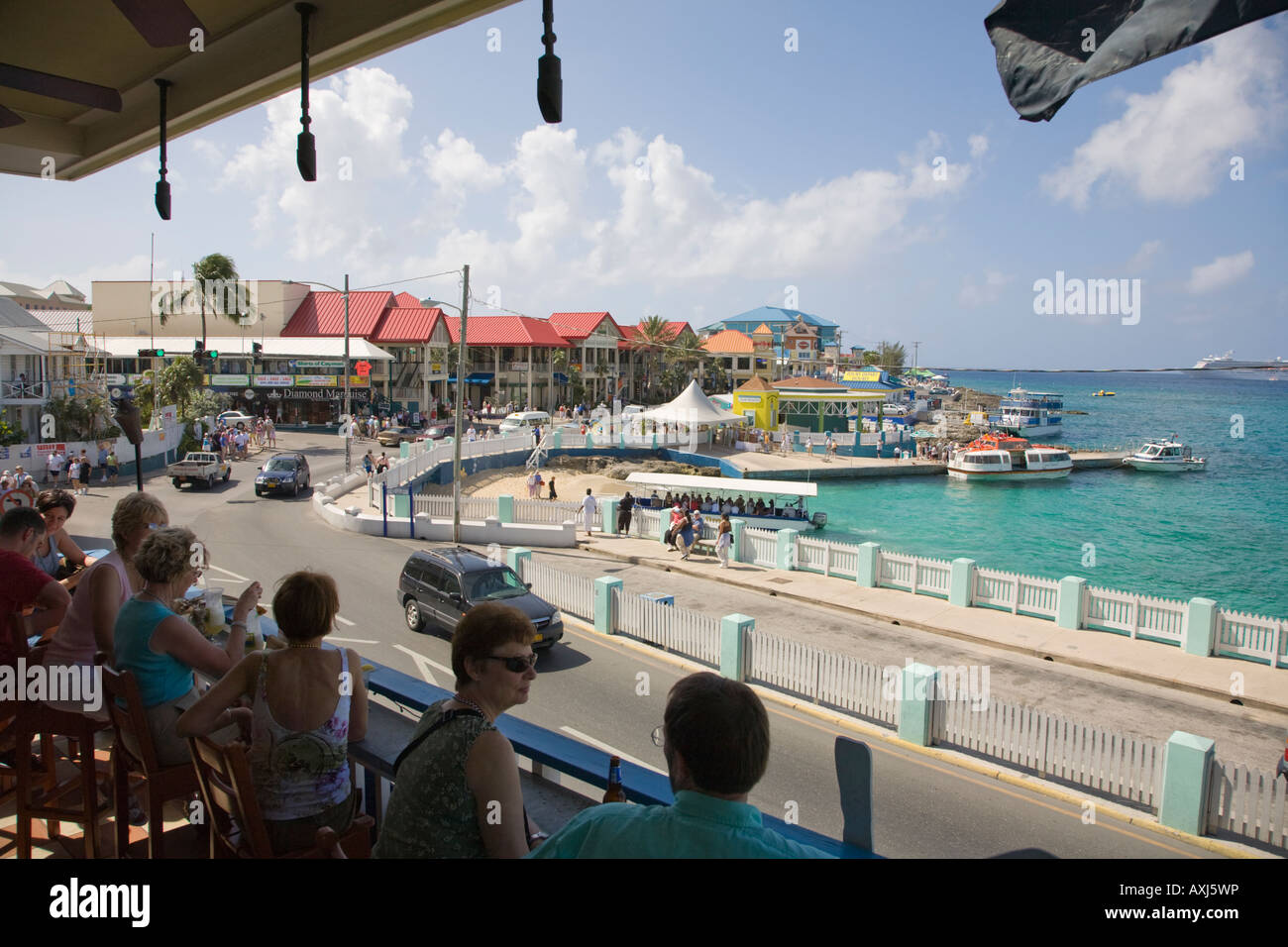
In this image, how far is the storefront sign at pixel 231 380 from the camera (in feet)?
176

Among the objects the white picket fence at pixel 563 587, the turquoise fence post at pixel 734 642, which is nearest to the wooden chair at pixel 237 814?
the turquoise fence post at pixel 734 642

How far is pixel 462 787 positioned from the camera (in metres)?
2.50

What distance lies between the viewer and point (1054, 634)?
52.6 ft

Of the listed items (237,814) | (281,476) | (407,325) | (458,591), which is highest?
(407,325)

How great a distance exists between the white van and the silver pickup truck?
1576 cm

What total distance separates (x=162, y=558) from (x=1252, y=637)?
17.4 metres

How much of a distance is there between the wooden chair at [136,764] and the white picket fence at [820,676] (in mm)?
9710

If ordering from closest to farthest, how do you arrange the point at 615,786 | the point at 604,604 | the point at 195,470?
the point at 615,786 < the point at 604,604 < the point at 195,470

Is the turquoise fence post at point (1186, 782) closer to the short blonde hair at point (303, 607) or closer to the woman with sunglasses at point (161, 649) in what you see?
the short blonde hair at point (303, 607)

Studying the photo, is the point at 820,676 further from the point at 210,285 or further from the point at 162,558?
the point at 210,285

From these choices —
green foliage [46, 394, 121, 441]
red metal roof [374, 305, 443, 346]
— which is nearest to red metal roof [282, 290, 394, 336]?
red metal roof [374, 305, 443, 346]

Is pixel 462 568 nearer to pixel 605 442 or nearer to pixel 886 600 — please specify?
pixel 886 600

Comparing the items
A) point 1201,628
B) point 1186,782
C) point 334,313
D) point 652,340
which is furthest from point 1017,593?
point 652,340

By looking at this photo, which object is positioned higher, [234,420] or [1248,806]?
[234,420]
